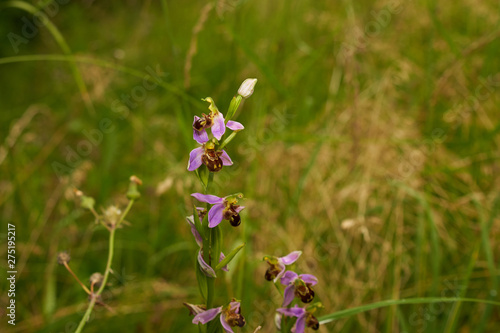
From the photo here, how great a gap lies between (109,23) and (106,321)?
4.52m

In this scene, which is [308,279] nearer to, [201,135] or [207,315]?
[207,315]

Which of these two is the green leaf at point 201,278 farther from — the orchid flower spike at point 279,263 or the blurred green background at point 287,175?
the blurred green background at point 287,175

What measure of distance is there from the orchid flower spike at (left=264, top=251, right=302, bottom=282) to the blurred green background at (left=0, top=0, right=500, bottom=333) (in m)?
0.61

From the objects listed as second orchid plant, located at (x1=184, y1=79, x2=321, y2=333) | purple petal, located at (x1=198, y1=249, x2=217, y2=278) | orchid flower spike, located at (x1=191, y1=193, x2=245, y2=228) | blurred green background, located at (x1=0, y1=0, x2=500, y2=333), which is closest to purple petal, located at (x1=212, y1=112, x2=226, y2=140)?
second orchid plant, located at (x1=184, y1=79, x2=321, y2=333)

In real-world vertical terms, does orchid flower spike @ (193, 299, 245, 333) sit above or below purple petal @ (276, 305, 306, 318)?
above

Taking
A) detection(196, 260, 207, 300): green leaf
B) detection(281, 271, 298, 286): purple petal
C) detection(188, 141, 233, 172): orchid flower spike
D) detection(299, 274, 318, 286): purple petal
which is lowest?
detection(299, 274, 318, 286): purple petal

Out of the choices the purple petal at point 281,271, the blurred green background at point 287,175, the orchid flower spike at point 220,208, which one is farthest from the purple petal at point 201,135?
the blurred green background at point 287,175

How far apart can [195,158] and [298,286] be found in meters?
0.41

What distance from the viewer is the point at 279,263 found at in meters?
1.21

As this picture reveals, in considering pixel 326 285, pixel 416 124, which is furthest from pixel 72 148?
pixel 416 124

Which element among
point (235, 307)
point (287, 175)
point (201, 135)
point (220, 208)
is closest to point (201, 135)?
point (201, 135)

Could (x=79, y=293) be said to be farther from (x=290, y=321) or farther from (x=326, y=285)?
(x=290, y=321)

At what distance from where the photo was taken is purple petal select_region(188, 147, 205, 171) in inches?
43.8

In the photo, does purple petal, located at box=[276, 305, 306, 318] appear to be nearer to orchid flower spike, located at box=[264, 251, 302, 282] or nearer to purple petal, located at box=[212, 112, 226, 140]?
orchid flower spike, located at box=[264, 251, 302, 282]
